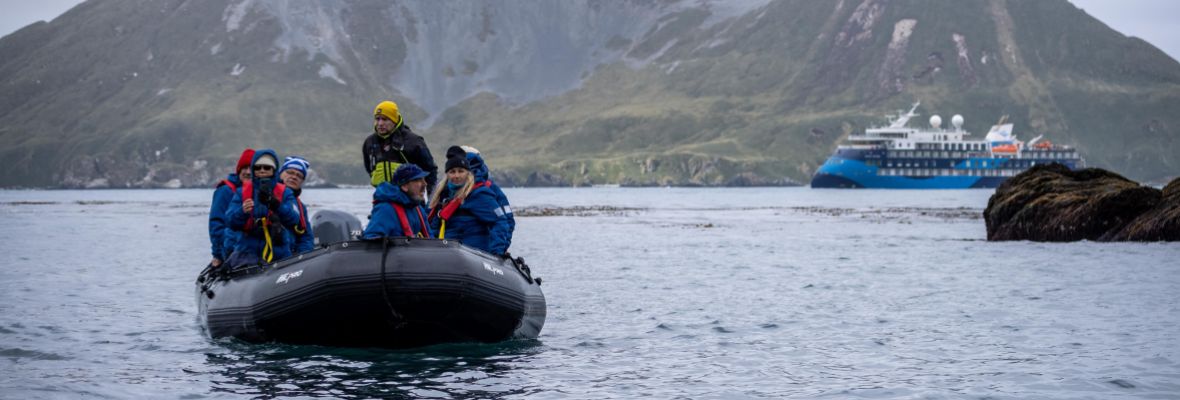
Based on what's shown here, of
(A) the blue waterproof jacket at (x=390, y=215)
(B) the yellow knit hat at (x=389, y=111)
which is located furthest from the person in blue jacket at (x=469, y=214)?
(A) the blue waterproof jacket at (x=390, y=215)

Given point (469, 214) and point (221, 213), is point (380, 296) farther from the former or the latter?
point (221, 213)

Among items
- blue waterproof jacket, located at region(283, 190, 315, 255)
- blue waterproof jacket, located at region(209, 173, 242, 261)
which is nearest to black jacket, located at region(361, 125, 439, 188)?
blue waterproof jacket, located at region(283, 190, 315, 255)

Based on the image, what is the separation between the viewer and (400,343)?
60.1ft

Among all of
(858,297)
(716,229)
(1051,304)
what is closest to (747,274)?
(858,297)

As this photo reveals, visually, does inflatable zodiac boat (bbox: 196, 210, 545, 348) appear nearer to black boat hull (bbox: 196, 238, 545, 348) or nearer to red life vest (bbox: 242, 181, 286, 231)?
black boat hull (bbox: 196, 238, 545, 348)

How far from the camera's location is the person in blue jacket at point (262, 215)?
18.3 m

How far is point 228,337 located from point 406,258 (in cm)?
418

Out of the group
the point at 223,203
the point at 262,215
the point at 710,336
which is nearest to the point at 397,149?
the point at 262,215

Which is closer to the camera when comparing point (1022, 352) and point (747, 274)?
point (1022, 352)

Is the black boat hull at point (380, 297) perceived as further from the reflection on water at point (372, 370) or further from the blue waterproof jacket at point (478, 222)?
the blue waterproof jacket at point (478, 222)

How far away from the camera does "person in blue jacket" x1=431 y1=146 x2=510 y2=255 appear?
19.2 meters

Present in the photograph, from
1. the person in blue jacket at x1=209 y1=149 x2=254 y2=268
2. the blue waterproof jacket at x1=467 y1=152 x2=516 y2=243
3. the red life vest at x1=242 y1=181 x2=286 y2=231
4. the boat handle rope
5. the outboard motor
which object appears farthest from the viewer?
the outboard motor

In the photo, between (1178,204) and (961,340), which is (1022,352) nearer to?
(961,340)

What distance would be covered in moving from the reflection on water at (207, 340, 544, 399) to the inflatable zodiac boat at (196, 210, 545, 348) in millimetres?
242
